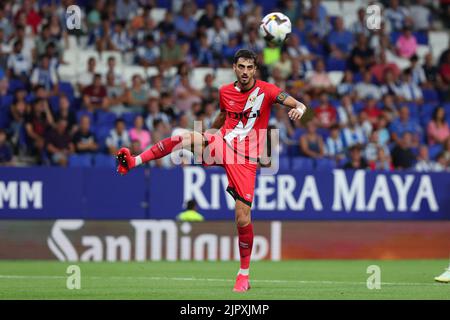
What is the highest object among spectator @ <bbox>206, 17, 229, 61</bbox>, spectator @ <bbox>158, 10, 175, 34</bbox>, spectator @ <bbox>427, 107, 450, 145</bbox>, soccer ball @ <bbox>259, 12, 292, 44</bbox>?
spectator @ <bbox>158, 10, 175, 34</bbox>

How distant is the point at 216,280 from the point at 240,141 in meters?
2.11

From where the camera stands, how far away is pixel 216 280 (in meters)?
13.2

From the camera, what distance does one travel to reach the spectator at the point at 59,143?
63.2ft

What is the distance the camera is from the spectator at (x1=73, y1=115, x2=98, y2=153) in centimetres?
1958

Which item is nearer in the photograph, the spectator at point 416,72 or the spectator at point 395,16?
the spectator at point 416,72

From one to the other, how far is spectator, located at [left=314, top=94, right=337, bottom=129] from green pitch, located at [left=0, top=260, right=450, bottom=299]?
4060 millimetres

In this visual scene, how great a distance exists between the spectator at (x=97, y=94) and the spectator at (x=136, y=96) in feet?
1.60

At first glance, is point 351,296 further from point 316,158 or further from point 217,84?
point 217,84

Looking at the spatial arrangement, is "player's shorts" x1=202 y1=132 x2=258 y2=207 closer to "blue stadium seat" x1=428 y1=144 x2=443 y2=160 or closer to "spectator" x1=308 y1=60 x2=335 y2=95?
"blue stadium seat" x1=428 y1=144 x2=443 y2=160

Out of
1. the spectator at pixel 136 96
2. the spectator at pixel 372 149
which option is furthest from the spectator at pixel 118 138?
the spectator at pixel 372 149

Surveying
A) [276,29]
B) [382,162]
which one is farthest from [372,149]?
[276,29]

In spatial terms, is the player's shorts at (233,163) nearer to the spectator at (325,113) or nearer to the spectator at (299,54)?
the spectator at (325,113)

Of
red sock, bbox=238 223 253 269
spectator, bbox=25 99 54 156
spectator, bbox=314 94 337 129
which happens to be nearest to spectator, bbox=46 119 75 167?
spectator, bbox=25 99 54 156
